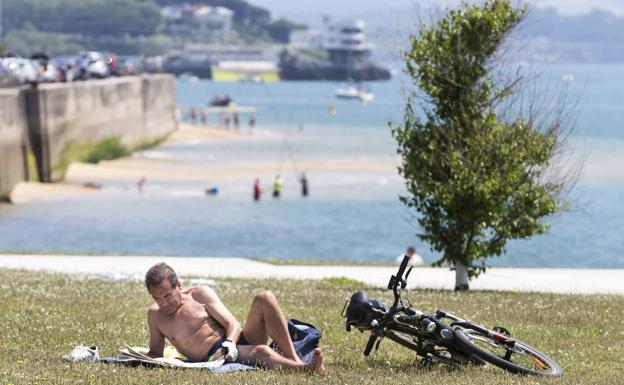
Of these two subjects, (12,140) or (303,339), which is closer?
(303,339)

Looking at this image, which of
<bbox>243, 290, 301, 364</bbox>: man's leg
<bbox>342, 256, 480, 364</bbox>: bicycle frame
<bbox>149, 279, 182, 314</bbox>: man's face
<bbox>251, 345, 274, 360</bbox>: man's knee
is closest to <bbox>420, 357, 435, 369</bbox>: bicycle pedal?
<bbox>342, 256, 480, 364</bbox>: bicycle frame

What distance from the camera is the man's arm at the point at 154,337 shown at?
1045cm

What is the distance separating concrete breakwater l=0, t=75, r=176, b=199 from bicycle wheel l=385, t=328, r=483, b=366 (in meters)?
39.7

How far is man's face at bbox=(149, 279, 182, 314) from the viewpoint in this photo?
1005cm

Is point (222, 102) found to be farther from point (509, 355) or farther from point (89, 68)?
point (509, 355)

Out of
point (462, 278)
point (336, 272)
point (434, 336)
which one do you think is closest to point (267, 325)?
point (434, 336)

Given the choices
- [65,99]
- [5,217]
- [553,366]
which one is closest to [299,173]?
[65,99]

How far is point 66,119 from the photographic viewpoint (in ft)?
203

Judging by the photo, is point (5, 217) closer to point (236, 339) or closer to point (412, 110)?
point (412, 110)

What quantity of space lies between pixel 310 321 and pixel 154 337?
375 centimetres

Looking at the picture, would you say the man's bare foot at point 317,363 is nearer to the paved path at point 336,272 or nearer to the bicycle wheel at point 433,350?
the bicycle wheel at point 433,350

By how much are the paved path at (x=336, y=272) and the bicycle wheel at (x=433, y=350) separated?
29.0 feet

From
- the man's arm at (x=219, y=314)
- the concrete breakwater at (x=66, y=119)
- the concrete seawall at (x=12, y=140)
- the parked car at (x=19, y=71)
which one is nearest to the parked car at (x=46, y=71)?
the parked car at (x=19, y=71)

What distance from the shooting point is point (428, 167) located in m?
18.7
